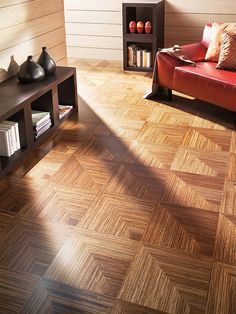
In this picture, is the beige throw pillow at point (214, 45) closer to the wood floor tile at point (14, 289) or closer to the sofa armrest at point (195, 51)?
the sofa armrest at point (195, 51)

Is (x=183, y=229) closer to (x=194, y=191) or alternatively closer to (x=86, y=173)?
(x=194, y=191)

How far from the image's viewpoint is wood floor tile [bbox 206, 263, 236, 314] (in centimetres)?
173

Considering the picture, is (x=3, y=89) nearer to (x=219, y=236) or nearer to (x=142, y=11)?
(x=219, y=236)

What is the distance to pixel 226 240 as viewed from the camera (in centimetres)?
213

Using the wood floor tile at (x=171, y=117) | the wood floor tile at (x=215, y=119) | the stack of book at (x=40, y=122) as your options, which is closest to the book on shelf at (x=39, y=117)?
the stack of book at (x=40, y=122)

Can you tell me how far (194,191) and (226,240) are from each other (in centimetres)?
48

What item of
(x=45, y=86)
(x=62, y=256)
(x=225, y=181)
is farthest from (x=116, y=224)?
(x=45, y=86)

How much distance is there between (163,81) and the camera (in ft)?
12.8

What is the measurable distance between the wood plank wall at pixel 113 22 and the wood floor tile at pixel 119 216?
2911 mm

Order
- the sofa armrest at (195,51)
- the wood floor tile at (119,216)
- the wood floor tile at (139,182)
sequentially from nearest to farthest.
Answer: the wood floor tile at (119,216), the wood floor tile at (139,182), the sofa armrest at (195,51)

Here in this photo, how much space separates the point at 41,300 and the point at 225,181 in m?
1.38

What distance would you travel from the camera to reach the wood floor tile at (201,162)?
2769 millimetres

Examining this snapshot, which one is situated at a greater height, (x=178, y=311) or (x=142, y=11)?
(x=142, y=11)

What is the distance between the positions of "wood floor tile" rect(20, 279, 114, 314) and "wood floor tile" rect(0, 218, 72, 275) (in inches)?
5.0
